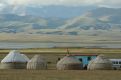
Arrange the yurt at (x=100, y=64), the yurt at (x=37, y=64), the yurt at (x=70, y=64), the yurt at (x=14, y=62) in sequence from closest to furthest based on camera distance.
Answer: the yurt at (x=100, y=64) → the yurt at (x=70, y=64) → the yurt at (x=37, y=64) → the yurt at (x=14, y=62)

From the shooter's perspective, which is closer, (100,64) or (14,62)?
(100,64)

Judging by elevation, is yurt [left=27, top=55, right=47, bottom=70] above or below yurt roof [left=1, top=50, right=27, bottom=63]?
below

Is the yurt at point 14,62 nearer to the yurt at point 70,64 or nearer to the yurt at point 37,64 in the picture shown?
the yurt at point 37,64

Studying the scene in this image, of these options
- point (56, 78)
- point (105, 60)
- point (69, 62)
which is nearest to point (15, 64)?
point (69, 62)

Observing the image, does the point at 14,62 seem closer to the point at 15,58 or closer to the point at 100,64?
the point at 15,58

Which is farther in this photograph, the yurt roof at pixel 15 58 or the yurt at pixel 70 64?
the yurt roof at pixel 15 58

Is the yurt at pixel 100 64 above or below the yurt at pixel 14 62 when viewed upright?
below

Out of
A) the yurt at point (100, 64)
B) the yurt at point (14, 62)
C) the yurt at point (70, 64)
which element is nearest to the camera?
the yurt at point (100, 64)

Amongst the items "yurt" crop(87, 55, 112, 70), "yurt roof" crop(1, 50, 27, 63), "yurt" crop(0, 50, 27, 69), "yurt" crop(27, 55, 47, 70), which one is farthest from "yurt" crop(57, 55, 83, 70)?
"yurt roof" crop(1, 50, 27, 63)

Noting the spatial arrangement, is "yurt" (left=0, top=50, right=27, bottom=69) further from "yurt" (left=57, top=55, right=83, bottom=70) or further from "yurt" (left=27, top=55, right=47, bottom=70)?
"yurt" (left=57, top=55, right=83, bottom=70)

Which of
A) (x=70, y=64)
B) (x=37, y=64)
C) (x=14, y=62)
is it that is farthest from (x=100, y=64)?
(x=14, y=62)

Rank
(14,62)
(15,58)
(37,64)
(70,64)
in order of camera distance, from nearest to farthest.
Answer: (70,64) < (37,64) < (14,62) < (15,58)

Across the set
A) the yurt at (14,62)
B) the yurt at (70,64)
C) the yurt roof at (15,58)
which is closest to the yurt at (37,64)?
the yurt at (14,62)

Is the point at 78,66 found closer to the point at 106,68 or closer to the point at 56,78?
the point at 106,68
